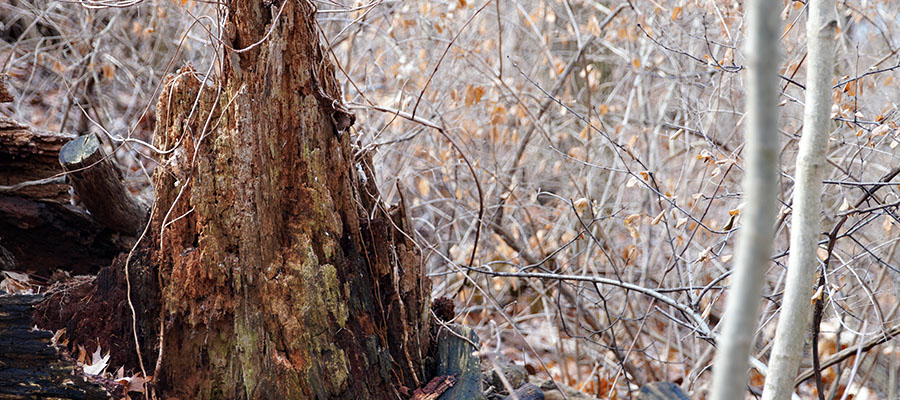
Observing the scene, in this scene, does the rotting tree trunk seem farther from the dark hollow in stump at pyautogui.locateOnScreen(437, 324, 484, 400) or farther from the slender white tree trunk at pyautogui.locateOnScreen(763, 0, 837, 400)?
the slender white tree trunk at pyautogui.locateOnScreen(763, 0, 837, 400)

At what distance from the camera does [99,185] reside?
272cm

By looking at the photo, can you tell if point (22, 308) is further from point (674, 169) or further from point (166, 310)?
point (674, 169)

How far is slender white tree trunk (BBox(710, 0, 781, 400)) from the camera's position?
0.76 metres

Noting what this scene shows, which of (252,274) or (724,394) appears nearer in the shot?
(724,394)

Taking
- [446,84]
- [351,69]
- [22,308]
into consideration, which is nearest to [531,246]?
[446,84]

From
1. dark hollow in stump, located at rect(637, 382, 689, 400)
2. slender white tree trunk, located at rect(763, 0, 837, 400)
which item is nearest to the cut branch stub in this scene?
dark hollow in stump, located at rect(637, 382, 689, 400)

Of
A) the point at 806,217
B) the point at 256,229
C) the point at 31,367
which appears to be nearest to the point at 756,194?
the point at 806,217

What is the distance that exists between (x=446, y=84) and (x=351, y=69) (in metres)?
0.80

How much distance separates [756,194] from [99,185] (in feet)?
8.98

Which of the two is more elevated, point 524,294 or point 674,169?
point 674,169

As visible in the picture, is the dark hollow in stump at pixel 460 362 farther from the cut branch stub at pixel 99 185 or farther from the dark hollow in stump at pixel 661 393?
the cut branch stub at pixel 99 185

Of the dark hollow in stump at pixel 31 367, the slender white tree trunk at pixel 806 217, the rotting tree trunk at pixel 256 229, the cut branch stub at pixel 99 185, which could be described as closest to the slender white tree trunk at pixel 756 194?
the slender white tree trunk at pixel 806 217

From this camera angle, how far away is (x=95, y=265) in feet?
10.1

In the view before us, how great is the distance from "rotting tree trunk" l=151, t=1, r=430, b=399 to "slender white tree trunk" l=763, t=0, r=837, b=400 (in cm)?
137
